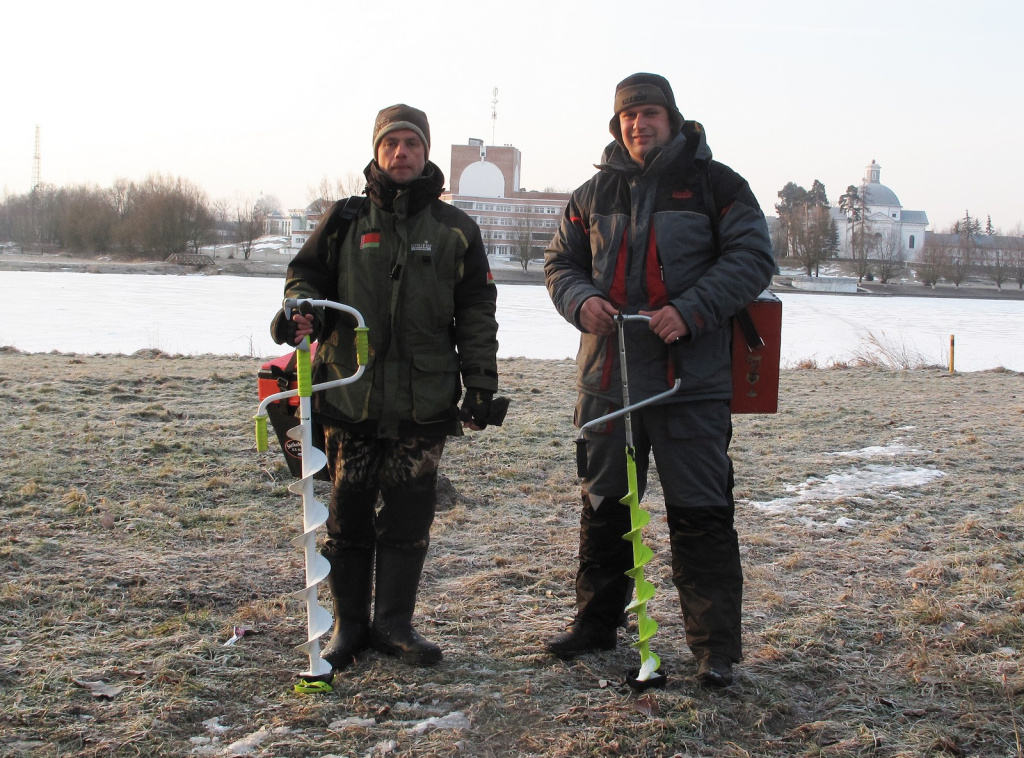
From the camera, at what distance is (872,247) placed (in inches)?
3647

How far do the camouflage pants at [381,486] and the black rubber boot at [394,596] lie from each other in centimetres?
4

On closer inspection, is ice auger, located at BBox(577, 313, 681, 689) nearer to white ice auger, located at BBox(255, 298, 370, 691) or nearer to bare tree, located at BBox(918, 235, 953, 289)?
white ice auger, located at BBox(255, 298, 370, 691)

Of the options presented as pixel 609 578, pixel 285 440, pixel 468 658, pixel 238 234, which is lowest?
pixel 468 658

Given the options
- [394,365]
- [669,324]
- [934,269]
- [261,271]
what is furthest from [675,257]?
[934,269]

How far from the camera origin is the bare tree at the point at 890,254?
67775 millimetres

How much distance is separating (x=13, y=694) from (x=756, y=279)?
2.60 metres

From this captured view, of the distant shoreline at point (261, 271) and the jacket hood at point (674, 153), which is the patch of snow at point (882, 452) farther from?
the distant shoreline at point (261, 271)

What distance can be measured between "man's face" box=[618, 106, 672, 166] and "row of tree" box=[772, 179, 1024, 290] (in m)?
67.8

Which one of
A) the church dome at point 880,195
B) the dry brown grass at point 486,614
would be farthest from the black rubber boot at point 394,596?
the church dome at point 880,195

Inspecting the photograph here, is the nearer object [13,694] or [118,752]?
[118,752]

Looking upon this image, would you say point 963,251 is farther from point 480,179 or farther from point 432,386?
point 432,386

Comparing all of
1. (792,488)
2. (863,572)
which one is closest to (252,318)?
(792,488)

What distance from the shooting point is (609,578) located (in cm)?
310

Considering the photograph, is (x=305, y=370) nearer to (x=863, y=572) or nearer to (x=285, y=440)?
(x=285, y=440)
